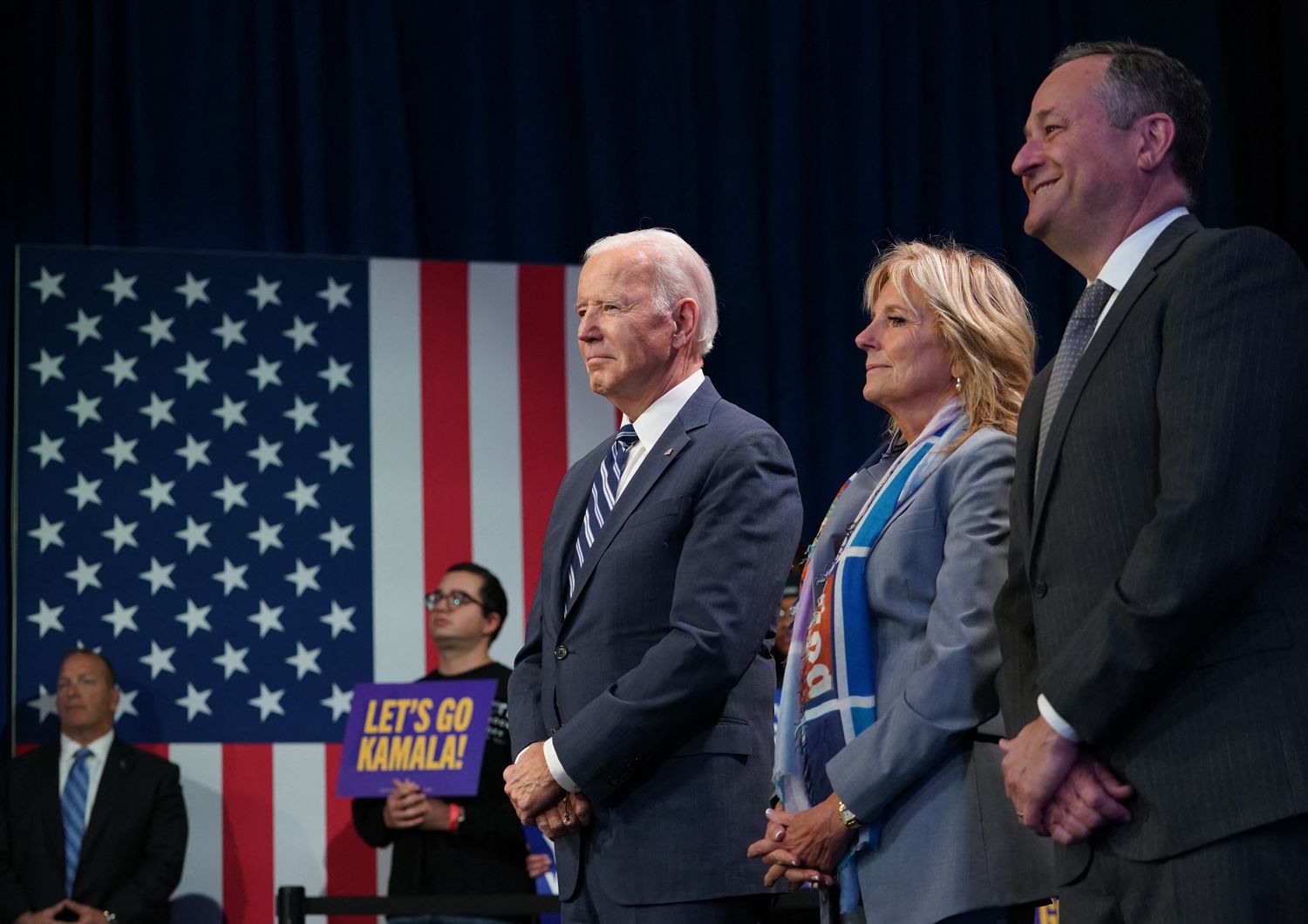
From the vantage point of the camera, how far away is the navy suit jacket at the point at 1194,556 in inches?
61.1

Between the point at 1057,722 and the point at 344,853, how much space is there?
450 centimetres

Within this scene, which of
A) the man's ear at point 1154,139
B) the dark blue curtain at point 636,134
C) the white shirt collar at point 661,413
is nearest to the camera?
the man's ear at point 1154,139

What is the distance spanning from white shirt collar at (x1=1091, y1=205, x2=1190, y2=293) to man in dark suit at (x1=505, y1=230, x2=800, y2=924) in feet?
2.29

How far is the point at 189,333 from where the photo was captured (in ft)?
19.4

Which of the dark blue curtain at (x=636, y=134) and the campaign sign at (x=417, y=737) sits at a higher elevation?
the dark blue curtain at (x=636, y=134)

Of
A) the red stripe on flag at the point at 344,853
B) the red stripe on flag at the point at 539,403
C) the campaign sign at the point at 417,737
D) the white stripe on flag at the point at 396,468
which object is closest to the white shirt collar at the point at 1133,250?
the campaign sign at the point at 417,737

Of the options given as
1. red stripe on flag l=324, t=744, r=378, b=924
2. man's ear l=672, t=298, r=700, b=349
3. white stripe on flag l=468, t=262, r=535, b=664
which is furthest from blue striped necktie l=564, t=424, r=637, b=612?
red stripe on flag l=324, t=744, r=378, b=924

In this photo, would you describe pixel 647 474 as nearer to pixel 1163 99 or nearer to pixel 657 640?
pixel 657 640

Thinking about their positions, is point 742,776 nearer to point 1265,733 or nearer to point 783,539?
point 783,539

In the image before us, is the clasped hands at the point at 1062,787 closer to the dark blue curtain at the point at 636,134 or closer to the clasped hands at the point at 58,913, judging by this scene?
the clasped hands at the point at 58,913

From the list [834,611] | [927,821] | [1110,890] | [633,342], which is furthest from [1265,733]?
[633,342]

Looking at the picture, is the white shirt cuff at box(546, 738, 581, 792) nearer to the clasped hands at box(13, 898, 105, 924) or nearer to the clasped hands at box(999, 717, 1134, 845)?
the clasped hands at box(999, 717, 1134, 845)

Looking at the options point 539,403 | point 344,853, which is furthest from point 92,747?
point 539,403

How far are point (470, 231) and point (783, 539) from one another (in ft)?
14.4
